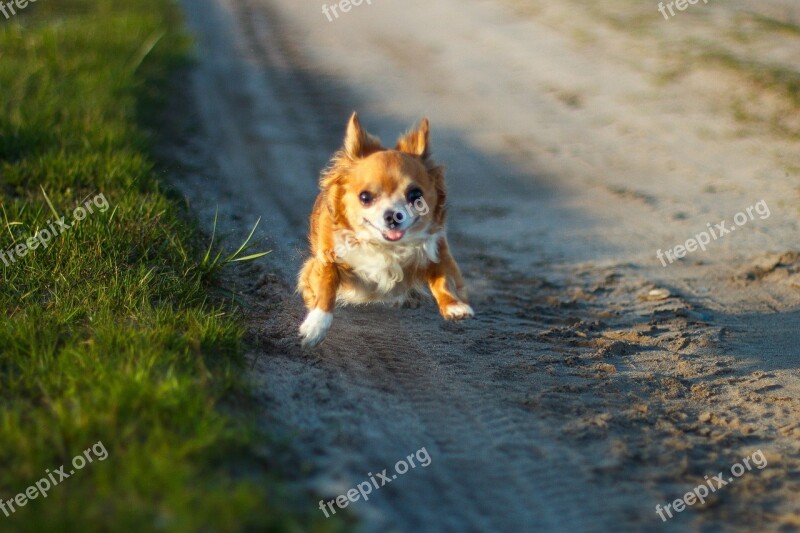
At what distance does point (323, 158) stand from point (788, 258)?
449 centimetres

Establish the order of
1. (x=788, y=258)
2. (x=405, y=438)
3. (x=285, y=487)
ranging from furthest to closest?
(x=788, y=258), (x=405, y=438), (x=285, y=487)

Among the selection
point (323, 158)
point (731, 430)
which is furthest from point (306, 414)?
point (323, 158)

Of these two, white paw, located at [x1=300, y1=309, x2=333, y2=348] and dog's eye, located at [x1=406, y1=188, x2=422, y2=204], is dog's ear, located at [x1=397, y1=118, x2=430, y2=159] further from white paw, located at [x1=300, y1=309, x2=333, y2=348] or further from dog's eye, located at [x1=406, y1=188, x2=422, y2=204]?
white paw, located at [x1=300, y1=309, x2=333, y2=348]

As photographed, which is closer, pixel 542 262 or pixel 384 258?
pixel 384 258

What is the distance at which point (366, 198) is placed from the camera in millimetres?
5070

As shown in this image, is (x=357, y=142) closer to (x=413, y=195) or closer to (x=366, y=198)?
(x=366, y=198)

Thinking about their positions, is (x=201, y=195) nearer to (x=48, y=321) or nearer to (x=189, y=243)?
(x=189, y=243)

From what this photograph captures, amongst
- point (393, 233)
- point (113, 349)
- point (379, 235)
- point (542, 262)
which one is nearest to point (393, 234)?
point (393, 233)

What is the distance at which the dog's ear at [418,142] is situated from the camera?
5.44 meters

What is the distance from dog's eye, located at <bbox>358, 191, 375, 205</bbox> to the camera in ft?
16.6

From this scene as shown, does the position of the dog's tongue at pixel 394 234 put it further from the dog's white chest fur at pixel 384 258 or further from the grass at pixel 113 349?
the grass at pixel 113 349

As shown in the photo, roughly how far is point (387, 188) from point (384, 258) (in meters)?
0.47

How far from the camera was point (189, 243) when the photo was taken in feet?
19.6

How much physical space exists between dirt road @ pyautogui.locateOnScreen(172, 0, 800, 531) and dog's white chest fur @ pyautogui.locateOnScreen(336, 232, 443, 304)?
0.35m
